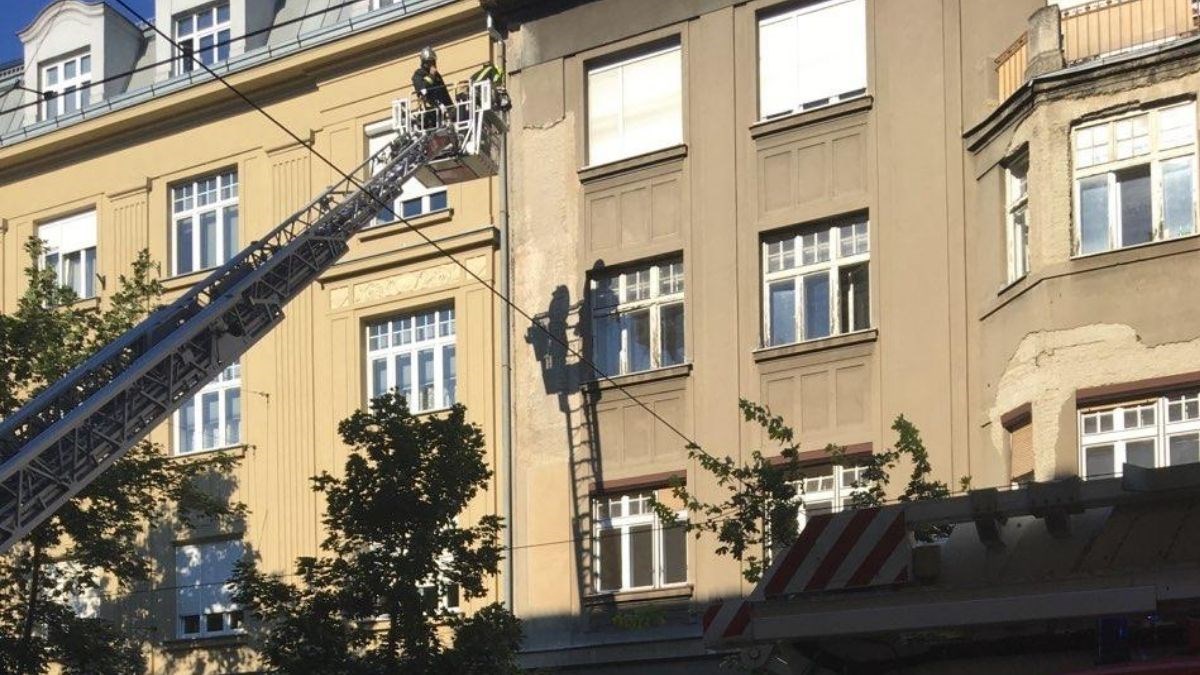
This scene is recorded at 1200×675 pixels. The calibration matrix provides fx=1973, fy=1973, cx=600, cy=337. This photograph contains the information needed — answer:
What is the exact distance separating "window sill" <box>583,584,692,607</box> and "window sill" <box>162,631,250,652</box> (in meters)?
6.07

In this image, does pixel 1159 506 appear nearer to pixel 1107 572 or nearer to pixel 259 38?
pixel 1107 572

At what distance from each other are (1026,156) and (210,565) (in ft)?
44.7

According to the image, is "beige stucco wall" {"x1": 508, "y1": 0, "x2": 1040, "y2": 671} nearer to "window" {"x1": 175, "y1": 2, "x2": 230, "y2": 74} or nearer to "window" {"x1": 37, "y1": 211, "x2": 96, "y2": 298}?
"window" {"x1": 175, "y1": 2, "x2": 230, "y2": 74}

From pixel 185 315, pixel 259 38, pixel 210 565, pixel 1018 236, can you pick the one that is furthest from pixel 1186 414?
pixel 259 38

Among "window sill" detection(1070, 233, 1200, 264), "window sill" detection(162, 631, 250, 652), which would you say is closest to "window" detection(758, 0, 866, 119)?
"window sill" detection(1070, 233, 1200, 264)

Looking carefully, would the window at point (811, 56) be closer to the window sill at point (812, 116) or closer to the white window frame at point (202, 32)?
the window sill at point (812, 116)

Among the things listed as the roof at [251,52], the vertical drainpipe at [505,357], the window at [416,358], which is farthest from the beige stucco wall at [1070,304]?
the roof at [251,52]

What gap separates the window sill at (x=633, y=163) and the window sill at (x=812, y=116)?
3.52ft

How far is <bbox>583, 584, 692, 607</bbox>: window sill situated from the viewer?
928 inches

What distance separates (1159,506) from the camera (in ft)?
25.2

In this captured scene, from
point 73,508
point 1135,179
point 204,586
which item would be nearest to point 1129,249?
point 1135,179

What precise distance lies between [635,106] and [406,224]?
3.75 metres

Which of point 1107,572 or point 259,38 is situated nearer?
point 1107,572

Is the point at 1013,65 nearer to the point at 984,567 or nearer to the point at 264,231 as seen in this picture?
the point at 264,231
